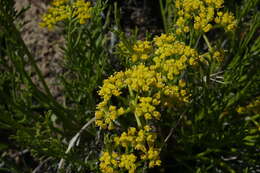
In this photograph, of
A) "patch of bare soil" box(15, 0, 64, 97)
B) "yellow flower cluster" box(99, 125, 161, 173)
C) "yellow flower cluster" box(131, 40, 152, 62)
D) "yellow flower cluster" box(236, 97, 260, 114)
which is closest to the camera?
"yellow flower cluster" box(99, 125, 161, 173)

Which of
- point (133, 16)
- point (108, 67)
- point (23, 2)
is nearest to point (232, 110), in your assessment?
point (108, 67)

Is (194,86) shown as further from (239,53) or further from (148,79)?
(148,79)

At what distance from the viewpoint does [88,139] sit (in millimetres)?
2061

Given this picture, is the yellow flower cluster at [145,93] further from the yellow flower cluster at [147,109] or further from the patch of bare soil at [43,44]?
the patch of bare soil at [43,44]

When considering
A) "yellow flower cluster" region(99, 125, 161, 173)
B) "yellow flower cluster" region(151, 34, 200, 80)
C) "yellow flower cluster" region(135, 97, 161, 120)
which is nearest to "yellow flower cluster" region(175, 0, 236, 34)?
"yellow flower cluster" region(151, 34, 200, 80)

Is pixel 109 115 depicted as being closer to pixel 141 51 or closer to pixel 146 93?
pixel 146 93

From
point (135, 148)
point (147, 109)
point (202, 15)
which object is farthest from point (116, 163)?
point (202, 15)

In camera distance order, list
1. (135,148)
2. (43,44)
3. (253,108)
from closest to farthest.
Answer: (135,148) → (253,108) → (43,44)

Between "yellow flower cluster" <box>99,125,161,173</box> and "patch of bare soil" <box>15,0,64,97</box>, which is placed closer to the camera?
"yellow flower cluster" <box>99,125,161,173</box>

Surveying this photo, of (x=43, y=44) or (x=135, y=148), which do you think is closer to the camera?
(x=135, y=148)

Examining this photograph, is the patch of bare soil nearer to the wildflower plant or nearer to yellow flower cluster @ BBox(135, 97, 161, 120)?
the wildflower plant

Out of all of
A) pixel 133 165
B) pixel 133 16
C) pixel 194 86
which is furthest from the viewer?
pixel 133 16

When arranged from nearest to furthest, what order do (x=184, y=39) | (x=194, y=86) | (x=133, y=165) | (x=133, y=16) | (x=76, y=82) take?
(x=133, y=165)
(x=184, y=39)
(x=194, y=86)
(x=76, y=82)
(x=133, y=16)

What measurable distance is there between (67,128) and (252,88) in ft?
3.54
